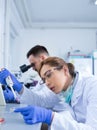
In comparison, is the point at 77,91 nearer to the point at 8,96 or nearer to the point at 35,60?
the point at 8,96

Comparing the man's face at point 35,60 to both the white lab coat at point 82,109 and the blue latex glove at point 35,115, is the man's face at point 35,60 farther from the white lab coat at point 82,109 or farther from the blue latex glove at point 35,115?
the blue latex glove at point 35,115

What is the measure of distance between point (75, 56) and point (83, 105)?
3.28 m

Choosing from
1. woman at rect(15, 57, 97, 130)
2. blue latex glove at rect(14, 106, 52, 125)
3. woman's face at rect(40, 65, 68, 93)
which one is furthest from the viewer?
woman's face at rect(40, 65, 68, 93)

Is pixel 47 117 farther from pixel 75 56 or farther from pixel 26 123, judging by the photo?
pixel 75 56

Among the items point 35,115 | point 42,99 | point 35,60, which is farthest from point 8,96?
point 35,115

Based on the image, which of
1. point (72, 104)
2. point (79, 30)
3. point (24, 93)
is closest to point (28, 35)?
point (79, 30)

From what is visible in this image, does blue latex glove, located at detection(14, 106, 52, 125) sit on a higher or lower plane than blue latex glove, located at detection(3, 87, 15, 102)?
higher

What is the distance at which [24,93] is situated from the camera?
209cm

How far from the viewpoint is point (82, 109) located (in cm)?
157

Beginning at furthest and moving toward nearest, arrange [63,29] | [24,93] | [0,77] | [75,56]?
[63,29] < [75,56] < [24,93] < [0,77]

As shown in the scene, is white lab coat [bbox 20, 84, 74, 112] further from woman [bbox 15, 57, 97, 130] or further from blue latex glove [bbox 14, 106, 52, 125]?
blue latex glove [bbox 14, 106, 52, 125]

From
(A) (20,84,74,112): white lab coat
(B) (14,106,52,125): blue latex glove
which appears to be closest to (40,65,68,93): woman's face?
(B) (14,106,52,125): blue latex glove

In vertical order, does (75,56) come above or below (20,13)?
below

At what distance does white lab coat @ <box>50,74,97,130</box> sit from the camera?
3.69 ft
